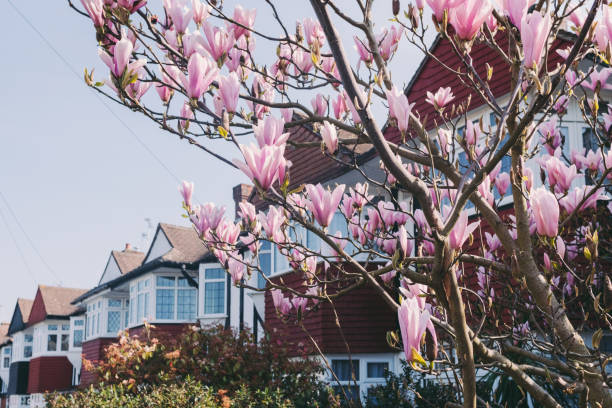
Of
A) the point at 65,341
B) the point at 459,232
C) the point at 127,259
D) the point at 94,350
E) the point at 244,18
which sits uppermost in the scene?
the point at 127,259

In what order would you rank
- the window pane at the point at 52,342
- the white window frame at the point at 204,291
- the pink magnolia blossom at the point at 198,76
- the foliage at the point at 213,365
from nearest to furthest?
the pink magnolia blossom at the point at 198,76
the foliage at the point at 213,365
the white window frame at the point at 204,291
the window pane at the point at 52,342

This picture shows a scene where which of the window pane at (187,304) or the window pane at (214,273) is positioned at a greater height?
the window pane at (214,273)

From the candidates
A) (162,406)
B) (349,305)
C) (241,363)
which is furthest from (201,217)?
(349,305)

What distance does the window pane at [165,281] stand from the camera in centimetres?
2466

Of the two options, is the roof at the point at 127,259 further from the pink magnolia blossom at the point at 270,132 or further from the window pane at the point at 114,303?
the pink magnolia blossom at the point at 270,132

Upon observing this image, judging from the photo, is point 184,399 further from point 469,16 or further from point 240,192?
point 240,192

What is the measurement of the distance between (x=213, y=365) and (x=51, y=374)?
3189cm

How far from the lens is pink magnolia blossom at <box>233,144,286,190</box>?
2.29 metres

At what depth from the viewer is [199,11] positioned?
3.57 meters

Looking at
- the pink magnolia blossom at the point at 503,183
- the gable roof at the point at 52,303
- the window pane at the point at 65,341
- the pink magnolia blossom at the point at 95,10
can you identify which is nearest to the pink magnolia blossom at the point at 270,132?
the pink magnolia blossom at the point at 95,10

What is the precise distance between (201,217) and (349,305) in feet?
37.0

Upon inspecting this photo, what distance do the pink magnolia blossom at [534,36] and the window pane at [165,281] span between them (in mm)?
23690

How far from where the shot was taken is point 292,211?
2.50m

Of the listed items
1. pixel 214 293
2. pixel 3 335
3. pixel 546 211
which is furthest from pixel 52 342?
pixel 546 211
